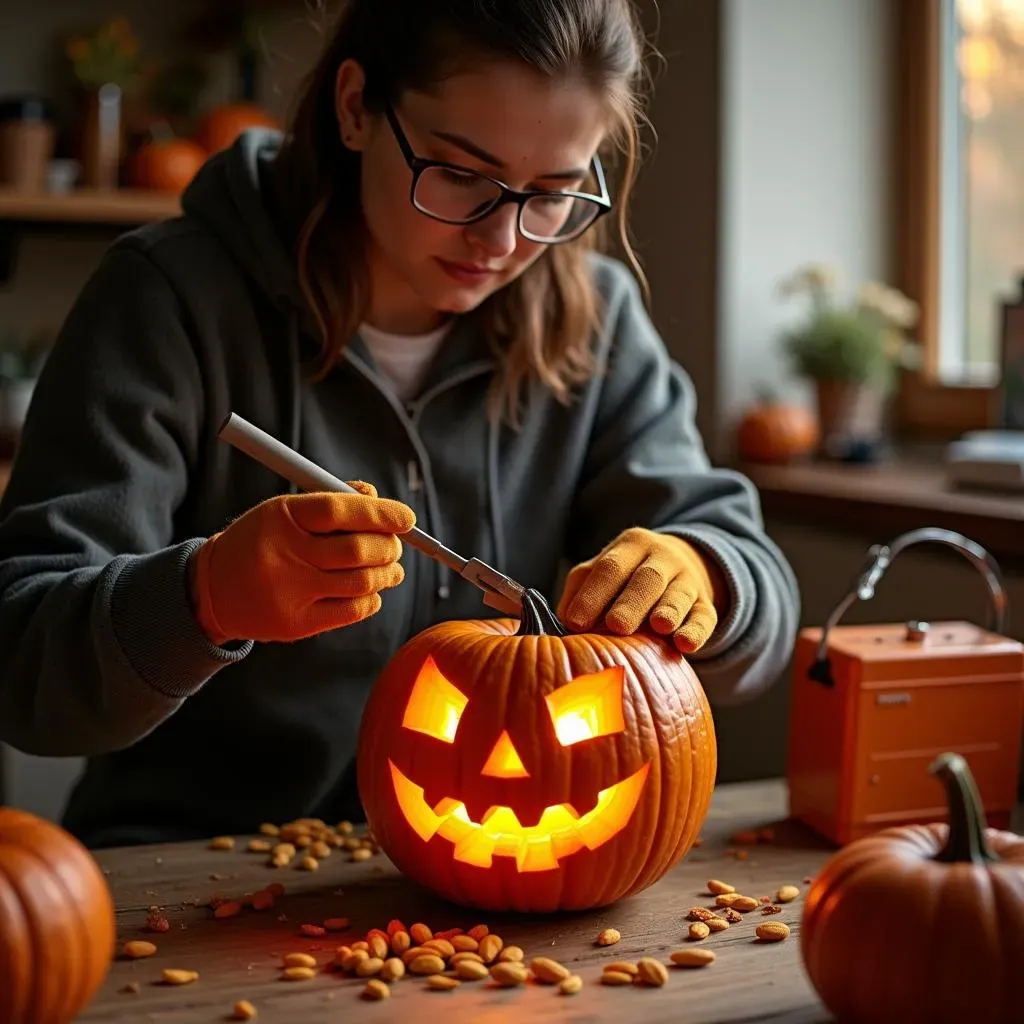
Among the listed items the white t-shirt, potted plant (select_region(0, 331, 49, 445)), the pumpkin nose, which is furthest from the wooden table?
potted plant (select_region(0, 331, 49, 445))

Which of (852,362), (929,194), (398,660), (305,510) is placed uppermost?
(929,194)

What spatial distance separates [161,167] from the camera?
8.47 feet

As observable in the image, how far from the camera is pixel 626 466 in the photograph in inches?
58.4

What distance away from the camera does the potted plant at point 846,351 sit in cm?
228

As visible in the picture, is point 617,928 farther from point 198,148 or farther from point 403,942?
point 198,148

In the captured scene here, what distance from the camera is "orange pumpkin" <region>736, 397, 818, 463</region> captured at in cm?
229

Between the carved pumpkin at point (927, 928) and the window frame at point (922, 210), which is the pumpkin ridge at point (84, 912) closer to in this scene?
the carved pumpkin at point (927, 928)

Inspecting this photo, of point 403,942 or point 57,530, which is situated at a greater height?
point 57,530

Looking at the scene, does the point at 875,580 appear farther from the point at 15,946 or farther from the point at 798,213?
the point at 798,213

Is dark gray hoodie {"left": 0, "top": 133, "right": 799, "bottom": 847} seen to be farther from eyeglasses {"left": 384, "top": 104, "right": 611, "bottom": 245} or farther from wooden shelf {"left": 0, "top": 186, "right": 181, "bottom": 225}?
wooden shelf {"left": 0, "top": 186, "right": 181, "bottom": 225}

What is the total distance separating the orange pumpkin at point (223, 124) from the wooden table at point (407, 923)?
5.71 feet

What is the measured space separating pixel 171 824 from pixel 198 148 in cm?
162

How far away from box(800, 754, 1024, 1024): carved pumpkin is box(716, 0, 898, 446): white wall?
5.17 ft

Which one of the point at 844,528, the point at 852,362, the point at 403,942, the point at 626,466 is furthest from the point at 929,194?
the point at 403,942
